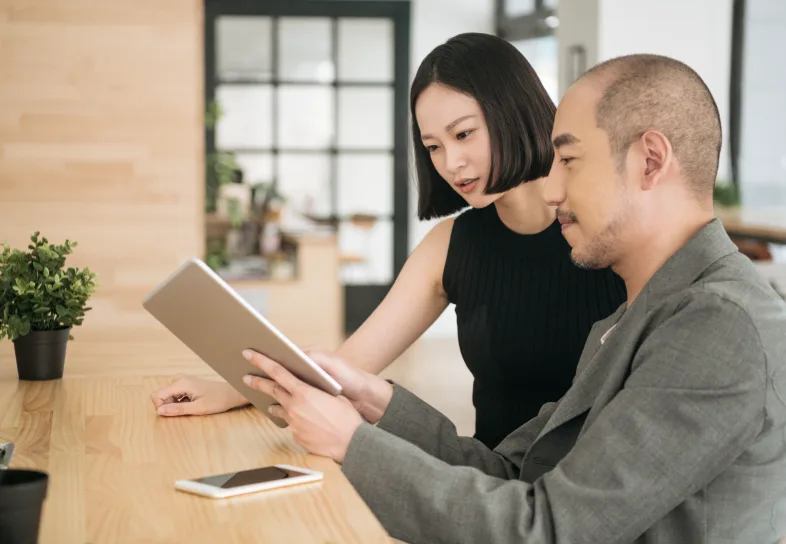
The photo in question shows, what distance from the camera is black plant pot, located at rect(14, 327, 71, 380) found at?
2.15 m

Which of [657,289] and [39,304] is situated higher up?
[657,289]

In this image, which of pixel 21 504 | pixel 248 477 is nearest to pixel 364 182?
pixel 248 477

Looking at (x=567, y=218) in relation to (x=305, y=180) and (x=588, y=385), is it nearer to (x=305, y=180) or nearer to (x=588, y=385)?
(x=588, y=385)

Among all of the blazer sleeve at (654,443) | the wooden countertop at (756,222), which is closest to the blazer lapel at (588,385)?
the blazer sleeve at (654,443)

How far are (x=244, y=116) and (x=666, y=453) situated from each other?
7.77 m

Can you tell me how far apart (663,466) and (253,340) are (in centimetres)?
59

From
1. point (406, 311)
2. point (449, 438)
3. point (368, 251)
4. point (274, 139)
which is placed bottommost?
point (368, 251)

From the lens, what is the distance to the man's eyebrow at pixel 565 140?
149cm

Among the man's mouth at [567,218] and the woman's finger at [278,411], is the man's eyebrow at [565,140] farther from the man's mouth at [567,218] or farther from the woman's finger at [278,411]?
the woman's finger at [278,411]

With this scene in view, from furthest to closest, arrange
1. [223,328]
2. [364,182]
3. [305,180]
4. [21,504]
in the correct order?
[364,182] → [305,180] → [223,328] → [21,504]

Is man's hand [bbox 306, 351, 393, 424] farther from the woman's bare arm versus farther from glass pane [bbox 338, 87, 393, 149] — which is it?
glass pane [bbox 338, 87, 393, 149]

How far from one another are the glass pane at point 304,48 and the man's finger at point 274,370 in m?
7.41

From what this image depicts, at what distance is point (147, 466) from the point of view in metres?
1.47

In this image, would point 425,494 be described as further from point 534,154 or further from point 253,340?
point 534,154
